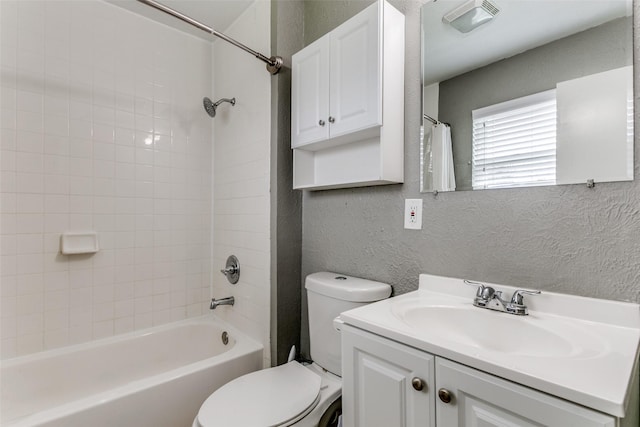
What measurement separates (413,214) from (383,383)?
69 cm

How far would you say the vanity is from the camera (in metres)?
0.55

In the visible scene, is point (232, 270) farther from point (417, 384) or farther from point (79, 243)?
point (417, 384)

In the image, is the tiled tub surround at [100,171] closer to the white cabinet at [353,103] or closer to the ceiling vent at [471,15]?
the white cabinet at [353,103]

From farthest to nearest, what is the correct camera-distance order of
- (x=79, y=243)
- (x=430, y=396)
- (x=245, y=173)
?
1. (x=245, y=173)
2. (x=79, y=243)
3. (x=430, y=396)

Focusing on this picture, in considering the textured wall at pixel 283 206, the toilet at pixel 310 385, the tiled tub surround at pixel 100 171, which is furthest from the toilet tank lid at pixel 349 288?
the tiled tub surround at pixel 100 171

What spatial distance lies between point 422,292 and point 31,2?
2493 mm

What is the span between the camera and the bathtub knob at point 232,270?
1.97 metres

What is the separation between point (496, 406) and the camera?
0.62 meters

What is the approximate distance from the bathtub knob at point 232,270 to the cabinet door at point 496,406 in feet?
4.91

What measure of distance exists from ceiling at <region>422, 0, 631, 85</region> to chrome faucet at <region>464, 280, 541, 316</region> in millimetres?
803

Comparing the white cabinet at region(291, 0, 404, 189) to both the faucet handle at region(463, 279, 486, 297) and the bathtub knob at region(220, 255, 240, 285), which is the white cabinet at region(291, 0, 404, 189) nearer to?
the faucet handle at region(463, 279, 486, 297)

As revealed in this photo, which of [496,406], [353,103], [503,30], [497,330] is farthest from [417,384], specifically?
[503,30]

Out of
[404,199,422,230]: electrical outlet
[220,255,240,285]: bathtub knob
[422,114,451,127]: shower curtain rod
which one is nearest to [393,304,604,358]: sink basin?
[404,199,422,230]: electrical outlet

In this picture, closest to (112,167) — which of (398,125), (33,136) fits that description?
(33,136)
